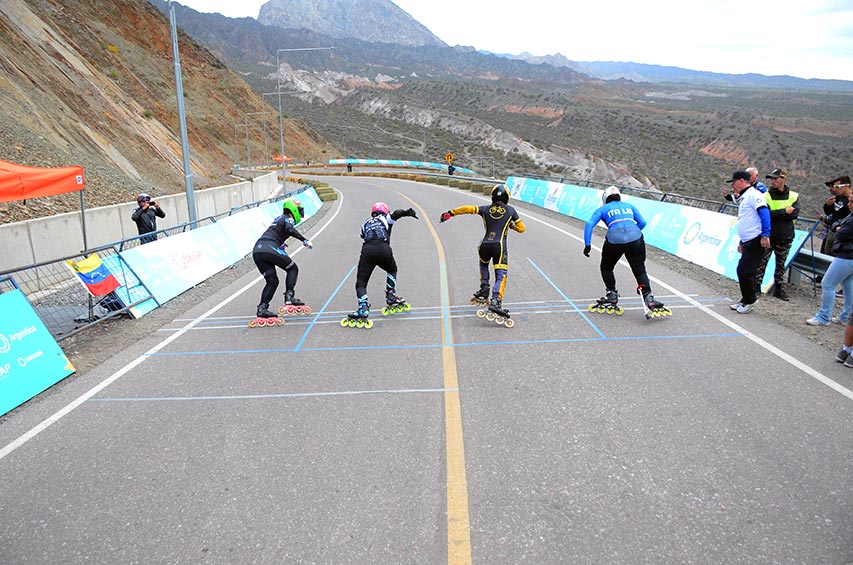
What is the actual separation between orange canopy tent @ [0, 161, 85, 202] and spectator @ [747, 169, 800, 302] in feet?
35.6

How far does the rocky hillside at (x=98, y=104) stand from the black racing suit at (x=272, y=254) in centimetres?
874

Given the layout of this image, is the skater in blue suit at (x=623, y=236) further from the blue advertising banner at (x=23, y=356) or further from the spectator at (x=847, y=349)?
the blue advertising banner at (x=23, y=356)

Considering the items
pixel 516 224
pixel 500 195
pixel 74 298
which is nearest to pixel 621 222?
pixel 516 224

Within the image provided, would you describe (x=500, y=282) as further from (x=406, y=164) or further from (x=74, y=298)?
(x=406, y=164)

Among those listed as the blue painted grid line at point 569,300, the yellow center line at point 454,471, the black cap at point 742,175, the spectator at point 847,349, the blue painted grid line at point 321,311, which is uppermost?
the black cap at point 742,175

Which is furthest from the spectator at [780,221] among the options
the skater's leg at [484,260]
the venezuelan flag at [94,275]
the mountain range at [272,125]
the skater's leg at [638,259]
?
the mountain range at [272,125]

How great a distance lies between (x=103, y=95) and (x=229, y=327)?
91.0ft

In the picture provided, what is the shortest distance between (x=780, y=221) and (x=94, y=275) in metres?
10.3

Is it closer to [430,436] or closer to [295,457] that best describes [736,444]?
[430,436]

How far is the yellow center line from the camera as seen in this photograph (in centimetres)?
329

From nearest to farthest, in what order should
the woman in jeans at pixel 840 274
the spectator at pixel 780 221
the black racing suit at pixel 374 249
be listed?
the woman in jeans at pixel 840 274
the black racing suit at pixel 374 249
the spectator at pixel 780 221

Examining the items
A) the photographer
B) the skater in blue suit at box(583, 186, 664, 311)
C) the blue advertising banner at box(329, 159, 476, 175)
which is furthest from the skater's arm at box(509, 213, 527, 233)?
the blue advertising banner at box(329, 159, 476, 175)

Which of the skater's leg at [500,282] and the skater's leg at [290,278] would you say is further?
the skater's leg at [290,278]

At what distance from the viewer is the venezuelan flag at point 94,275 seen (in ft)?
25.7
